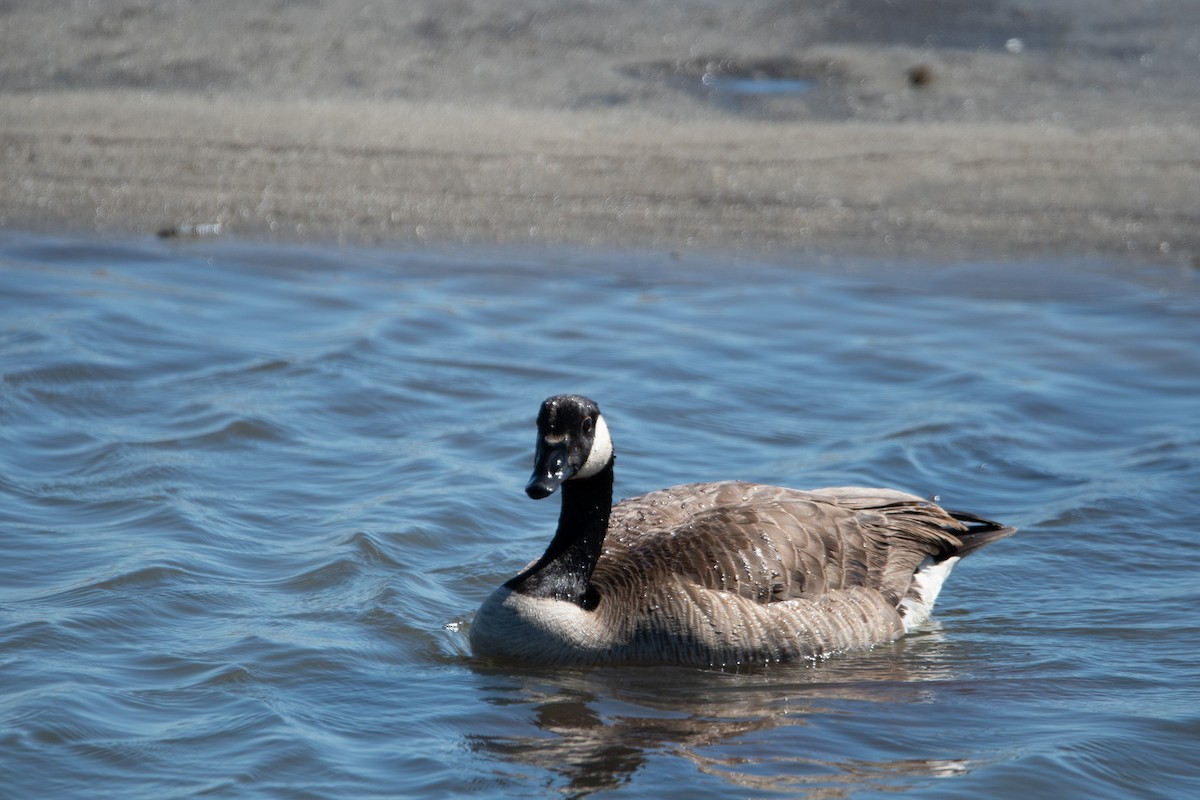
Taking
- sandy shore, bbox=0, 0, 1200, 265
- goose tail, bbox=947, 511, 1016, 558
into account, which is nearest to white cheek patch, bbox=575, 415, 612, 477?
goose tail, bbox=947, 511, 1016, 558

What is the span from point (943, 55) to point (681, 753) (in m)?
11.1

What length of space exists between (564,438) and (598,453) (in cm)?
27

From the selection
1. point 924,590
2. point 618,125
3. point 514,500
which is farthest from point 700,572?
point 618,125

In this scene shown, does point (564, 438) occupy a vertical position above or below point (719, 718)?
above

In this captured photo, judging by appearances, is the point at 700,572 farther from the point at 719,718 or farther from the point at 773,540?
the point at 719,718

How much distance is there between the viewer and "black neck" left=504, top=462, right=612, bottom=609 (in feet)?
21.7

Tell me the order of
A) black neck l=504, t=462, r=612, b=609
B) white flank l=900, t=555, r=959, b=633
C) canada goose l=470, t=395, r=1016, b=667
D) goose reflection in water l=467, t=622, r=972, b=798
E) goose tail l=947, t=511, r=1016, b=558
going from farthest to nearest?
1. goose tail l=947, t=511, r=1016, b=558
2. white flank l=900, t=555, r=959, b=633
3. black neck l=504, t=462, r=612, b=609
4. canada goose l=470, t=395, r=1016, b=667
5. goose reflection in water l=467, t=622, r=972, b=798

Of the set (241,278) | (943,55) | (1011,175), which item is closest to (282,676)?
(241,278)

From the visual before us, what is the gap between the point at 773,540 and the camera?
22.5ft

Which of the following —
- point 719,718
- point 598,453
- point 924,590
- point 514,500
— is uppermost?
point 598,453

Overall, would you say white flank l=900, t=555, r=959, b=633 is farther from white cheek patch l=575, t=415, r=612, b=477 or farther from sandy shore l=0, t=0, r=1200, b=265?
sandy shore l=0, t=0, r=1200, b=265

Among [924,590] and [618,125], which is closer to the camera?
[924,590]

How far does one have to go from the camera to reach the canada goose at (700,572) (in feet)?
21.3

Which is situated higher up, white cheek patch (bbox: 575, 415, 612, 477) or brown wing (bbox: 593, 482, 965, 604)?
white cheek patch (bbox: 575, 415, 612, 477)
